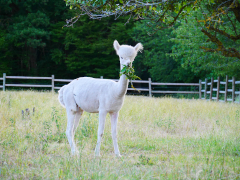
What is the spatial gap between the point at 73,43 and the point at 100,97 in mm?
19492

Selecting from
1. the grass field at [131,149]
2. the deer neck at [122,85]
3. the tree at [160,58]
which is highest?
the tree at [160,58]

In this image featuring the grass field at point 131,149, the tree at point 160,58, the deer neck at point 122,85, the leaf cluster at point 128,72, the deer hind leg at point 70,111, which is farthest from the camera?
the tree at point 160,58

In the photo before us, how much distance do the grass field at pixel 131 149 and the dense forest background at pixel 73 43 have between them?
591 inches

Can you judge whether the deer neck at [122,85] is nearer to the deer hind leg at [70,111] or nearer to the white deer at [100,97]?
the white deer at [100,97]

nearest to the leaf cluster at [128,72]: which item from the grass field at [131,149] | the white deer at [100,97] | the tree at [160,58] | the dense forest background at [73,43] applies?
the white deer at [100,97]

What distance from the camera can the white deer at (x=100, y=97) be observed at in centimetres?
466

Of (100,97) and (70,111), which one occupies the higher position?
(100,97)

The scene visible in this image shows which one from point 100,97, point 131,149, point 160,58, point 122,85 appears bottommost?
point 131,149

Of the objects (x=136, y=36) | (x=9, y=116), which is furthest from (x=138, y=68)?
(x=9, y=116)

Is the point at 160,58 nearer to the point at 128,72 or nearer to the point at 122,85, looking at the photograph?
the point at 122,85

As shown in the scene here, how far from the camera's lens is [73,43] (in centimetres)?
2375

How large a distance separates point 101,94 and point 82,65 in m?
19.6

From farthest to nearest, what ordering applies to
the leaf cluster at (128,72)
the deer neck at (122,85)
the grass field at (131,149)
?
the deer neck at (122,85) < the leaf cluster at (128,72) < the grass field at (131,149)

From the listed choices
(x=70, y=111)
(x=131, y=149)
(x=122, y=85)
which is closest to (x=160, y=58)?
(x=131, y=149)
